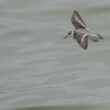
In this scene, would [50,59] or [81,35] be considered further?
[50,59]

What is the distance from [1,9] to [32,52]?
2022mm

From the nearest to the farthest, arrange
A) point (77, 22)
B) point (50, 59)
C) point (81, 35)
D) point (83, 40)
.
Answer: point (83, 40) → point (81, 35) → point (77, 22) → point (50, 59)

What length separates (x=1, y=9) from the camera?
1429 centimetres

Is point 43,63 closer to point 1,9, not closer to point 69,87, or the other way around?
point 69,87

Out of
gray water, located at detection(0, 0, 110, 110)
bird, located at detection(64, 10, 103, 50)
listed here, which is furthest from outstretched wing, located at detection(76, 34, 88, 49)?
gray water, located at detection(0, 0, 110, 110)

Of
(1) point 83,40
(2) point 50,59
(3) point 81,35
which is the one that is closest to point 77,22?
(3) point 81,35

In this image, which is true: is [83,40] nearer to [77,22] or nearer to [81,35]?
[81,35]

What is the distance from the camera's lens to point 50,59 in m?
12.2

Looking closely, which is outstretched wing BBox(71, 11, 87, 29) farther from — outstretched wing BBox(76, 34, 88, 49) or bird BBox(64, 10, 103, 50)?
outstretched wing BBox(76, 34, 88, 49)

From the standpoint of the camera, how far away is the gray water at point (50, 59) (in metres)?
10.7

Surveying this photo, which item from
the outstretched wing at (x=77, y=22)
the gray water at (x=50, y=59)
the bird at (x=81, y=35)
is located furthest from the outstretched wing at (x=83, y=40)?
the gray water at (x=50, y=59)

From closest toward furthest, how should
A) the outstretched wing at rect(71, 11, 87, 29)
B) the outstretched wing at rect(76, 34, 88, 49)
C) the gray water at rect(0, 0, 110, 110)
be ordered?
the outstretched wing at rect(76, 34, 88, 49) → the outstretched wing at rect(71, 11, 87, 29) → the gray water at rect(0, 0, 110, 110)

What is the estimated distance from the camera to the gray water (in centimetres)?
1071

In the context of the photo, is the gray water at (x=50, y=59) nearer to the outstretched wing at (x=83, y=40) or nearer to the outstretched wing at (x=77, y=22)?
the outstretched wing at (x=77, y=22)
